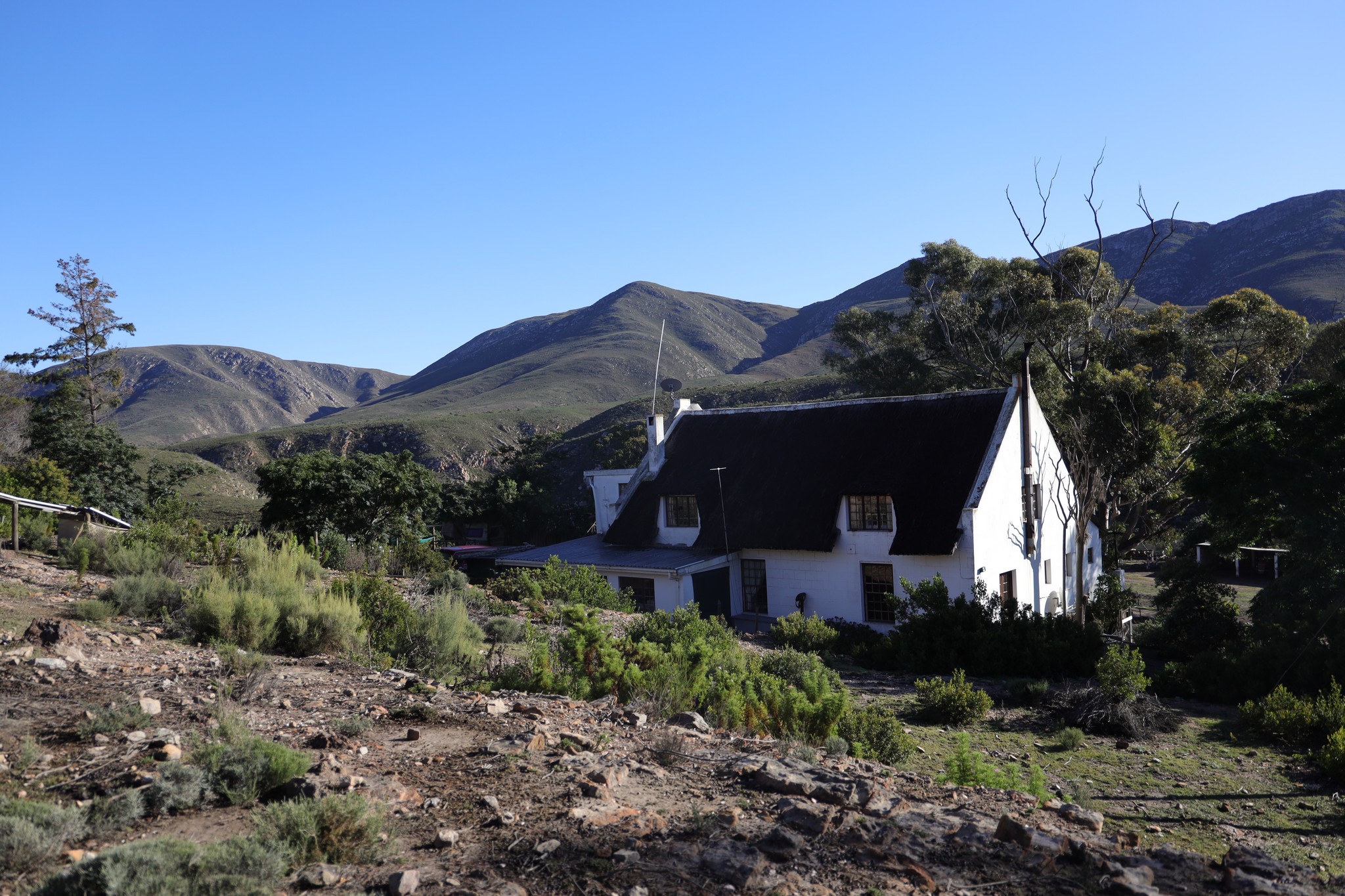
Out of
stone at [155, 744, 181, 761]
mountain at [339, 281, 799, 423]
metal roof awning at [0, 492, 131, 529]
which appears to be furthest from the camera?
mountain at [339, 281, 799, 423]

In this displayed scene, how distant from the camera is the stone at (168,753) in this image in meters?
5.20

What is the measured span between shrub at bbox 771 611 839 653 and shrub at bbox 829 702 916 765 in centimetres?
842

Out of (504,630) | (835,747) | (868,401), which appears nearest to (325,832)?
(835,747)

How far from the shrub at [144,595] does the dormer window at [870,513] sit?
15258 millimetres

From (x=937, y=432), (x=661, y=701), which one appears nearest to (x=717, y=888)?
(x=661, y=701)

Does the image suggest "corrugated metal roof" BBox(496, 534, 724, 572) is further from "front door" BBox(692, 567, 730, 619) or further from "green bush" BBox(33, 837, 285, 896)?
"green bush" BBox(33, 837, 285, 896)

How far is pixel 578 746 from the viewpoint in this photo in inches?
243

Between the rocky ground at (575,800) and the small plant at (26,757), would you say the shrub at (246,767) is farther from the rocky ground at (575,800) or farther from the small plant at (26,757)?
the small plant at (26,757)

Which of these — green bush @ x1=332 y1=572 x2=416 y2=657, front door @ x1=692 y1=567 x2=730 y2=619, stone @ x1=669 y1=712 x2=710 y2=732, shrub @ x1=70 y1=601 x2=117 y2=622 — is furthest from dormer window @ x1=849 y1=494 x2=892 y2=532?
shrub @ x1=70 y1=601 x2=117 y2=622

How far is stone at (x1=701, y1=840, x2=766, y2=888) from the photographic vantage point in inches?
165

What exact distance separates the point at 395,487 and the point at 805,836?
22.8 meters

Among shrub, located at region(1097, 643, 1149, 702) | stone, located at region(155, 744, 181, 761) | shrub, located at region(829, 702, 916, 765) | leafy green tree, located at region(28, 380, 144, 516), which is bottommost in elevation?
shrub, located at region(1097, 643, 1149, 702)

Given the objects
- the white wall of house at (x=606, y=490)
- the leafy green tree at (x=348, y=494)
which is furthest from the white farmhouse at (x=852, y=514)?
the leafy green tree at (x=348, y=494)

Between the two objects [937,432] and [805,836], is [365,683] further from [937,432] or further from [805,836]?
[937,432]
